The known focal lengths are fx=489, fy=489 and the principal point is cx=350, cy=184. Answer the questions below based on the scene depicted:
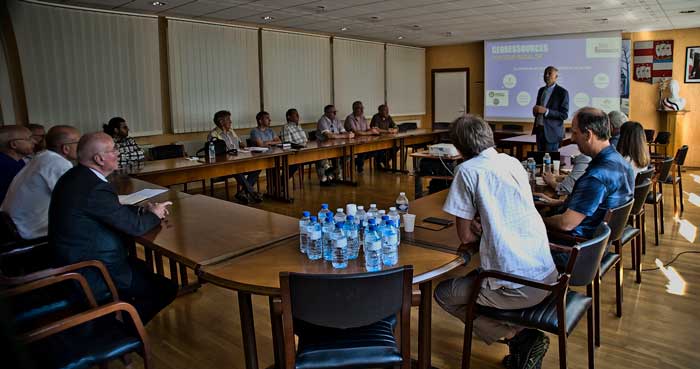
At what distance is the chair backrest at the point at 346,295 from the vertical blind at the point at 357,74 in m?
8.16

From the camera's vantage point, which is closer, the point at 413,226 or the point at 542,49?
the point at 413,226

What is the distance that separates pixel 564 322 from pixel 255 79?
22.6ft

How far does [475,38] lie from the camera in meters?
10.3

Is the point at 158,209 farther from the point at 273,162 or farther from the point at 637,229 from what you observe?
the point at 273,162

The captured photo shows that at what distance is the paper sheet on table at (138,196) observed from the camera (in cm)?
322

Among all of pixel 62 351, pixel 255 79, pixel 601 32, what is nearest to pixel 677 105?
pixel 601 32

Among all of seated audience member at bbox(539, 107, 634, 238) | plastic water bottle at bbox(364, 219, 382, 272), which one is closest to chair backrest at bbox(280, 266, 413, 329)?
plastic water bottle at bbox(364, 219, 382, 272)

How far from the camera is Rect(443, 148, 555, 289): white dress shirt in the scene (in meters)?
2.03

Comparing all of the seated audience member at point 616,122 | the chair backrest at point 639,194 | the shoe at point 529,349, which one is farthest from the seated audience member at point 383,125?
the shoe at point 529,349

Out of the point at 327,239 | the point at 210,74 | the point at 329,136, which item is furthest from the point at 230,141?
the point at 327,239

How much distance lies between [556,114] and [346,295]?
4473 millimetres

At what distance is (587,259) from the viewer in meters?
2.09

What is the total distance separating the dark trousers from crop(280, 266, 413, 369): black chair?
105 centimetres

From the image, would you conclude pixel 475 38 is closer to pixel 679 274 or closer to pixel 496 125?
pixel 496 125
